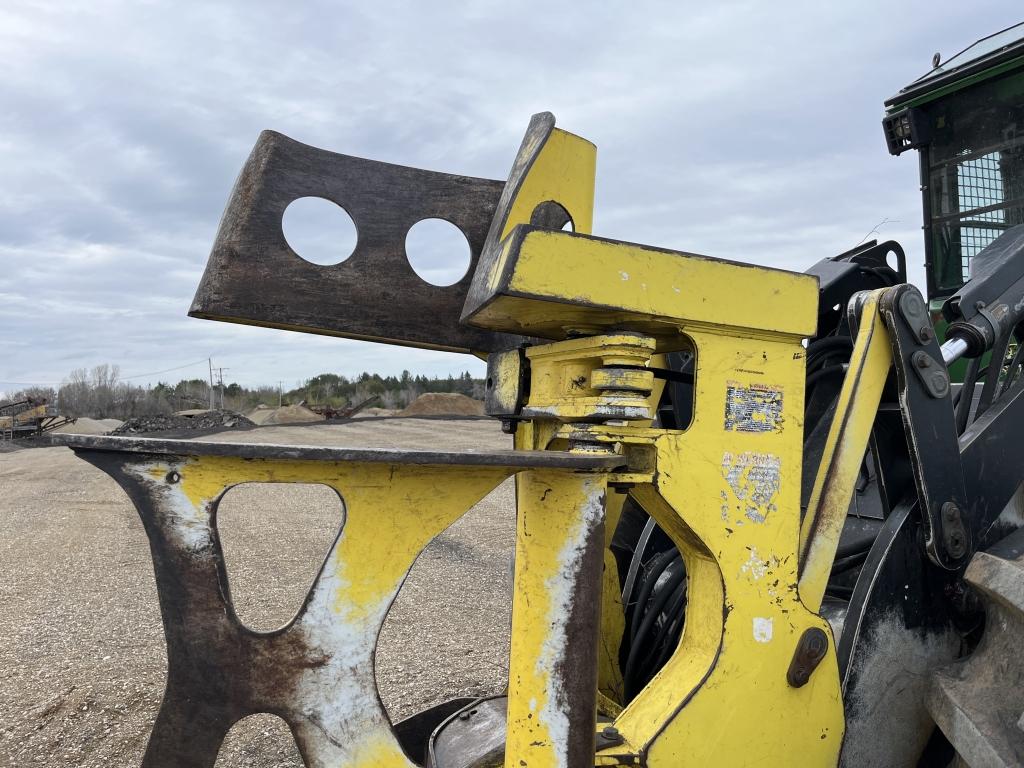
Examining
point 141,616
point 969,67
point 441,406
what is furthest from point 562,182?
point 441,406

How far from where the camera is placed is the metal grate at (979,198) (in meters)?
3.49

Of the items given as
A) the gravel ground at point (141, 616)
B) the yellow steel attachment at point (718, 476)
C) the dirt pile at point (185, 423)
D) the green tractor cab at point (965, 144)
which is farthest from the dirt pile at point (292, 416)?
the yellow steel attachment at point (718, 476)

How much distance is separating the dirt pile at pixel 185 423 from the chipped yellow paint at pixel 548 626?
2550cm

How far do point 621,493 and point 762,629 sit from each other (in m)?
0.42

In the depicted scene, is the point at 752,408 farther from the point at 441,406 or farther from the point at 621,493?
the point at 441,406

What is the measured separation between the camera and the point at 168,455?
1348 millimetres

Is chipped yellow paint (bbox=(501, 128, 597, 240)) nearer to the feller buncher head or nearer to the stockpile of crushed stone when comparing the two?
the feller buncher head

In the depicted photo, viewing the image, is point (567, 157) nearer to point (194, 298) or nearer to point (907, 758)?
point (194, 298)

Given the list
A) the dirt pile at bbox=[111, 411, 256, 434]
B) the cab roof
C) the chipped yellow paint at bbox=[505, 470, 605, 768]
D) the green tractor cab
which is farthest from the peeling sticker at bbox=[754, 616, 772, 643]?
the dirt pile at bbox=[111, 411, 256, 434]

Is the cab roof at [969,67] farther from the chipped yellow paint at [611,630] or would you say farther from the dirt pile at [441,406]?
the dirt pile at [441,406]

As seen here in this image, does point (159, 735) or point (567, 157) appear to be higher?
point (567, 157)

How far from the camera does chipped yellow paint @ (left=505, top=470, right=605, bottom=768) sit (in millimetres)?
1603

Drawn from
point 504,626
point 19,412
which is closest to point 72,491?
point 504,626

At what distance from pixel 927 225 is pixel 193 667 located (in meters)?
A: 3.60
